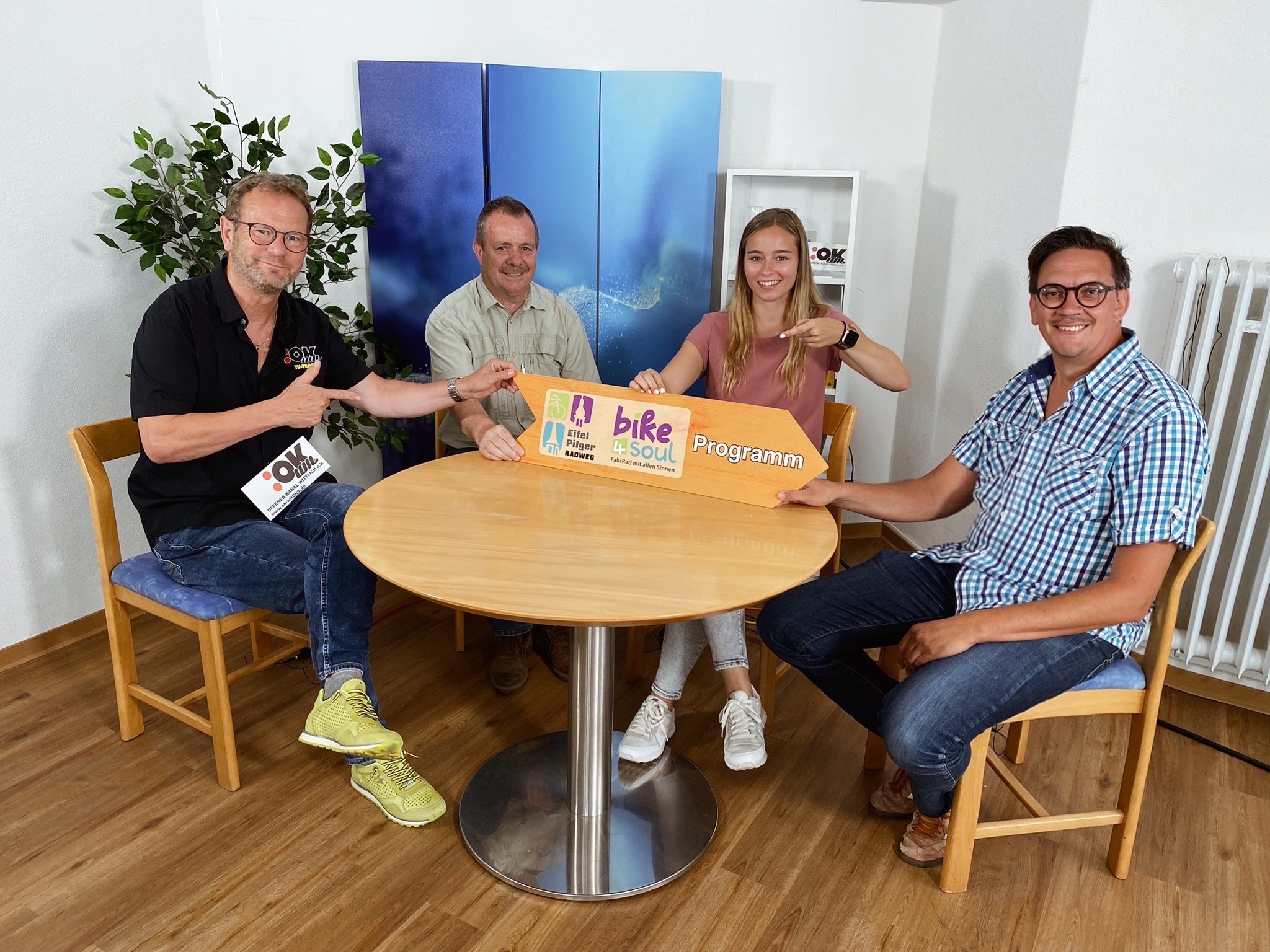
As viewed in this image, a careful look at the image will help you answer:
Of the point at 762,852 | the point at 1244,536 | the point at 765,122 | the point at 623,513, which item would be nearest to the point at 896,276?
the point at 765,122

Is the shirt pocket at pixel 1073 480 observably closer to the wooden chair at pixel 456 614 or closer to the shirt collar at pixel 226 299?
the wooden chair at pixel 456 614

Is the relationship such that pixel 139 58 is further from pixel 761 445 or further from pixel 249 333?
pixel 761 445

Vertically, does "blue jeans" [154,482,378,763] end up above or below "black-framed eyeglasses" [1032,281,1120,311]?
below

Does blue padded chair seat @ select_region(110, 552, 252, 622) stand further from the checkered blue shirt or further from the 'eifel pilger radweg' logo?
the checkered blue shirt

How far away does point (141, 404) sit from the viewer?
212cm

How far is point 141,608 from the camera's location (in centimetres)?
227

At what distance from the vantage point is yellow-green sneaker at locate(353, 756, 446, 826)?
2.11 meters

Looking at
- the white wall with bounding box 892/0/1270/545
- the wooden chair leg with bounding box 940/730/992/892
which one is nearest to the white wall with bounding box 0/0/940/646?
the white wall with bounding box 892/0/1270/545

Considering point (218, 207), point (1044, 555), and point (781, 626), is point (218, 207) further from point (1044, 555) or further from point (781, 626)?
point (1044, 555)

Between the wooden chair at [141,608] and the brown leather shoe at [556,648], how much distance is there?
2.89 ft

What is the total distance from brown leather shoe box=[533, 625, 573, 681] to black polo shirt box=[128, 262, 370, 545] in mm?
956

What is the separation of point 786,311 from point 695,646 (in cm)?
96

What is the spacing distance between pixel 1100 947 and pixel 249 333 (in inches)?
92.3

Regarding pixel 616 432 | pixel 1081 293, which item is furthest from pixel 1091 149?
pixel 616 432
